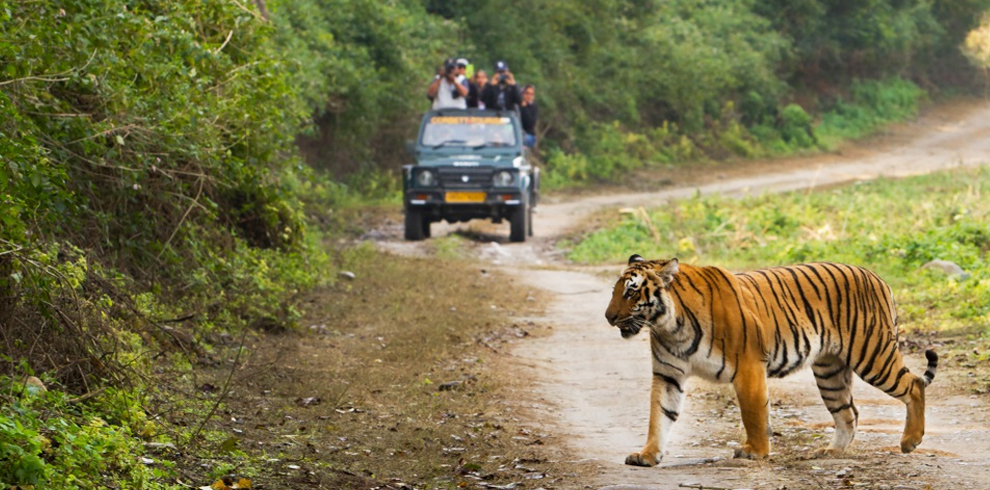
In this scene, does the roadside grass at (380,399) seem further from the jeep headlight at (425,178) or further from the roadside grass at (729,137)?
the roadside grass at (729,137)

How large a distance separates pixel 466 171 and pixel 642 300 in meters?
13.6

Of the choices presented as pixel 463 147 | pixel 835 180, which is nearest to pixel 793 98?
pixel 835 180

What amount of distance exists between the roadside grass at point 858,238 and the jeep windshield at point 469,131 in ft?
6.92

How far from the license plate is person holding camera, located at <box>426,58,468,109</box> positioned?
175 cm

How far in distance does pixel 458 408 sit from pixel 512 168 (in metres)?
11.7

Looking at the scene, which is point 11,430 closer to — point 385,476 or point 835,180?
point 385,476

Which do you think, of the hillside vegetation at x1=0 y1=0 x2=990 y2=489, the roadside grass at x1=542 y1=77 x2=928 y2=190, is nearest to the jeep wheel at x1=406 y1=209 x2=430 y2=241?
the hillside vegetation at x1=0 y1=0 x2=990 y2=489

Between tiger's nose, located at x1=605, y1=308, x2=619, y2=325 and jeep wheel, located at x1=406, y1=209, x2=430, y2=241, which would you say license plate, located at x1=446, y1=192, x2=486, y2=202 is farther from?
tiger's nose, located at x1=605, y1=308, x2=619, y2=325

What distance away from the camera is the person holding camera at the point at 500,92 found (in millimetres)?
22422

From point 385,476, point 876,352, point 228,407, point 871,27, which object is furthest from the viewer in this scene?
point 871,27

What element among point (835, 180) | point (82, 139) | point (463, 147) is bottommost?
point (835, 180)

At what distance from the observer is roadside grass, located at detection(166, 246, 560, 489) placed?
7.18m

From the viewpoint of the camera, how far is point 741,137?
4053cm

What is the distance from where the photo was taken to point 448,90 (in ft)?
72.2
